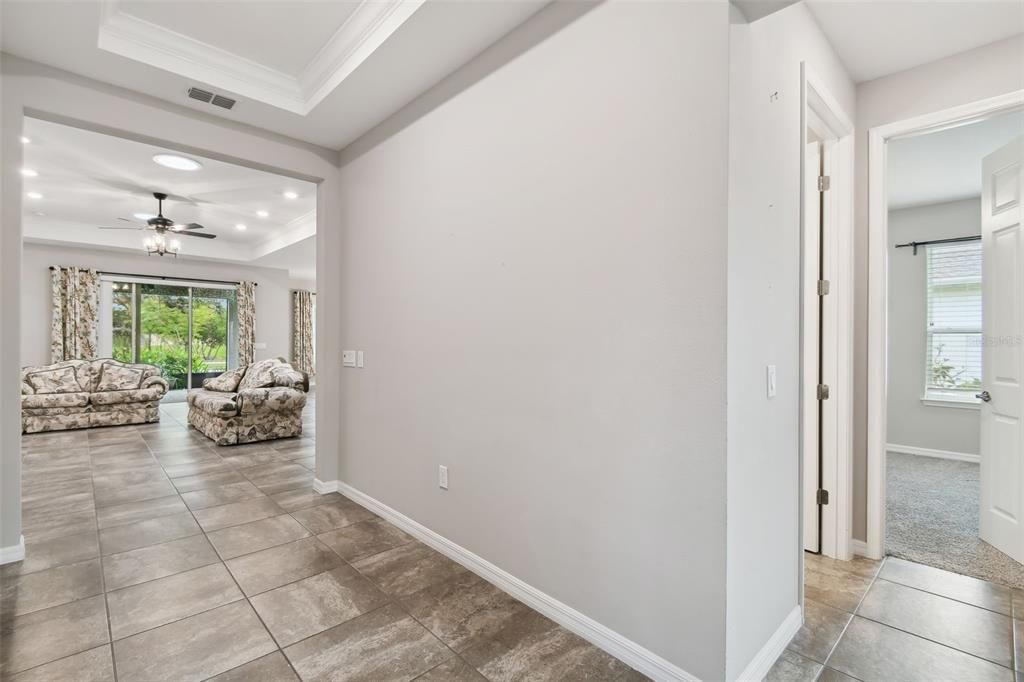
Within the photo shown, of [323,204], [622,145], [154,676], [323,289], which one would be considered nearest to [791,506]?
[622,145]

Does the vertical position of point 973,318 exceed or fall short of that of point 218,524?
it exceeds it

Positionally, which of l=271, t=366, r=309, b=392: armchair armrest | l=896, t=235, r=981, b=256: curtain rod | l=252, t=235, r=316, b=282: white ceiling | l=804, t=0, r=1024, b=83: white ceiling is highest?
l=804, t=0, r=1024, b=83: white ceiling

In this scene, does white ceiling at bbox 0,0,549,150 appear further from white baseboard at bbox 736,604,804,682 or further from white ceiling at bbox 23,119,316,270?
white baseboard at bbox 736,604,804,682

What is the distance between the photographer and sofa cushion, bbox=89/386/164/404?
20.2ft

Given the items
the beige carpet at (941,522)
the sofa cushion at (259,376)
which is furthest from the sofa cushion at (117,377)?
the beige carpet at (941,522)

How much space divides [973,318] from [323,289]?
6400 mm

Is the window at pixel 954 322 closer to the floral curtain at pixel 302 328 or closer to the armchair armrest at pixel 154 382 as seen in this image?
the armchair armrest at pixel 154 382

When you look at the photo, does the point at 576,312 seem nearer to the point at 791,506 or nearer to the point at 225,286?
the point at 791,506

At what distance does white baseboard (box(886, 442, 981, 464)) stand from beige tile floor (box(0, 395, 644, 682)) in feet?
17.4

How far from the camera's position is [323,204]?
3.65 m

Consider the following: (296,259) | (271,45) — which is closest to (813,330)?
(271,45)

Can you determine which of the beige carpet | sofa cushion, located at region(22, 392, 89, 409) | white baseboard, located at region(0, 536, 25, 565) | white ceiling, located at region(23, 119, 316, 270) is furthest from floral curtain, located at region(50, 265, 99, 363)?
the beige carpet

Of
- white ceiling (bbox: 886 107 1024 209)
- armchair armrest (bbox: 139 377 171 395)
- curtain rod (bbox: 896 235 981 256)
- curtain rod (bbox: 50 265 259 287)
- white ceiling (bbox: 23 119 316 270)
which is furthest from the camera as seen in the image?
curtain rod (bbox: 50 265 259 287)

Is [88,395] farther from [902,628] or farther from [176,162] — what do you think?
[902,628]
